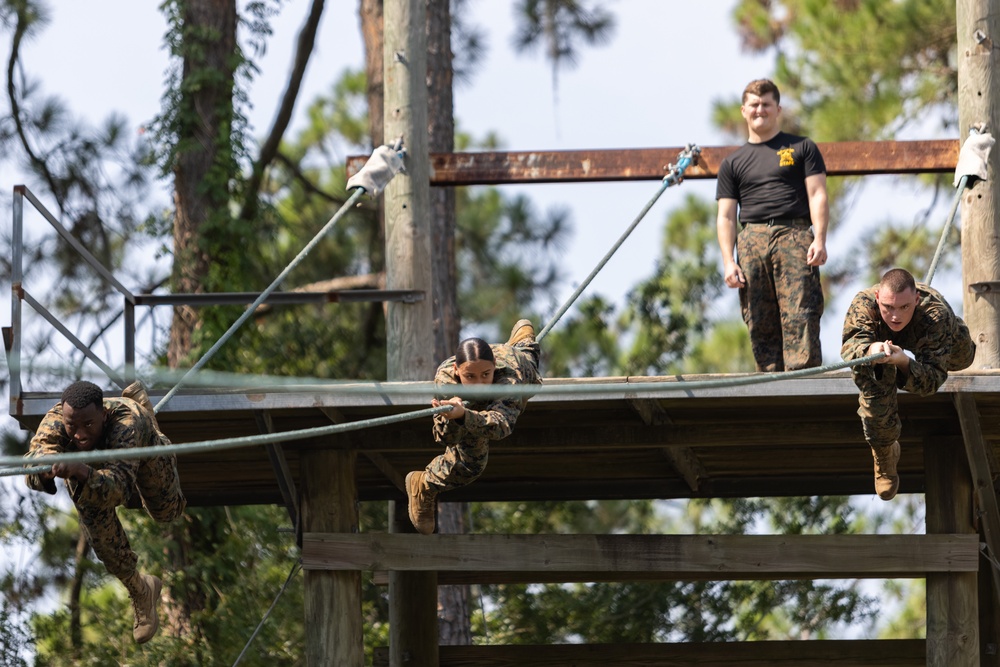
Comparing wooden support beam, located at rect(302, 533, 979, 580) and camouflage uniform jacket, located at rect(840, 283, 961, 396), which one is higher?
camouflage uniform jacket, located at rect(840, 283, 961, 396)

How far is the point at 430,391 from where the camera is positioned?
22.9 feet

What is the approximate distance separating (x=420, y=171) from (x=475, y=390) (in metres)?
2.60

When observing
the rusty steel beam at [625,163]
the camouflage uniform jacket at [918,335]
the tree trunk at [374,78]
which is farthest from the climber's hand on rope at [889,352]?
the tree trunk at [374,78]

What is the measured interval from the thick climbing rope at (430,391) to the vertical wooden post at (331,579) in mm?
1163

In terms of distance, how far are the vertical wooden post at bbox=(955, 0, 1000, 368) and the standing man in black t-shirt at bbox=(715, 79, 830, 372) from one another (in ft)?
3.10

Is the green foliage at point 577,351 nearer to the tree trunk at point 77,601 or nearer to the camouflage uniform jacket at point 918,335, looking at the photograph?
the tree trunk at point 77,601

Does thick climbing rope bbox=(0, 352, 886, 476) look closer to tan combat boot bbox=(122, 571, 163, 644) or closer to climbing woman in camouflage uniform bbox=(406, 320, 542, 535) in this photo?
climbing woman in camouflage uniform bbox=(406, 320, 542, 535)

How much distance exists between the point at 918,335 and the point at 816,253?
101 centimetres

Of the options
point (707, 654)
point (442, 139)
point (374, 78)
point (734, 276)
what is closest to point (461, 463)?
point (734, 276)

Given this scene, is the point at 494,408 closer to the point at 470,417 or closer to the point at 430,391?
the point at 470,417

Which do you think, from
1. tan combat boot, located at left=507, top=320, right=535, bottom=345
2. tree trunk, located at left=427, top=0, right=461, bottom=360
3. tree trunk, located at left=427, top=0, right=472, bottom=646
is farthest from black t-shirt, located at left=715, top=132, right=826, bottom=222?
tree trunk, located at left=427, top=0, right=461, bottom=360

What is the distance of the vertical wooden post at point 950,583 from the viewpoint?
833 cm

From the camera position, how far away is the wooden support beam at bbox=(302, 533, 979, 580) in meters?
8.28

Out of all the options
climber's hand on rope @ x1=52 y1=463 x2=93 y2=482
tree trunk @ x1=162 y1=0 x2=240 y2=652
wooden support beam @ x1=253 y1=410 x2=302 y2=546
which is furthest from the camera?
tree trunk @ x1=162 y1=0 x2=240 y2=652
